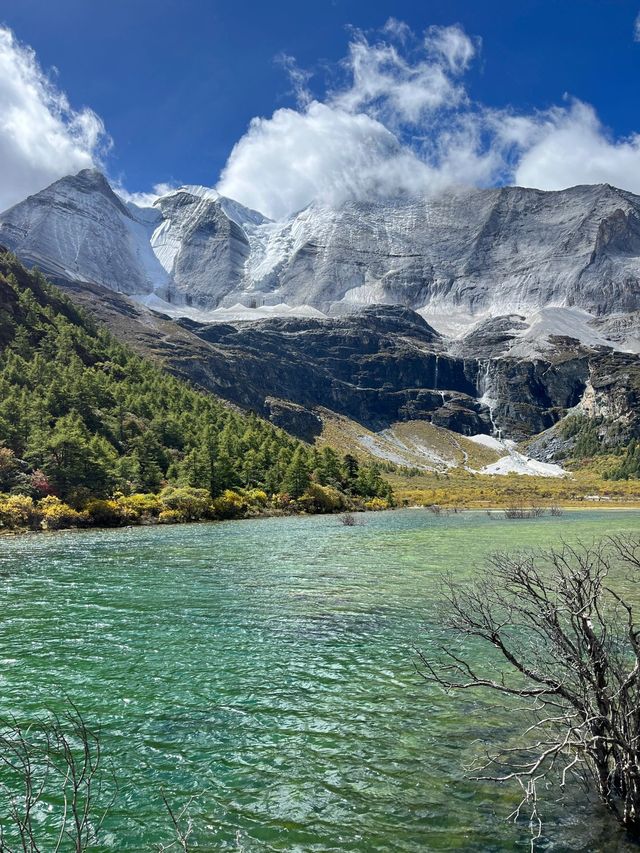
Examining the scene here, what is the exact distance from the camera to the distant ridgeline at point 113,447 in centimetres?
6431

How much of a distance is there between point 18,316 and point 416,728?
129 meters

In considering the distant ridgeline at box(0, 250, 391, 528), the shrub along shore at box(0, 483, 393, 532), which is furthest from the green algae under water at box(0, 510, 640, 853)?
the distant ridgeline at box(0, 250, 391, 528)

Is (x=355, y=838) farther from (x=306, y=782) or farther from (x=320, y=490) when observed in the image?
Answer: (x=320, y=490)

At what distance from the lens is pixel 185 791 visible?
9.64 metres

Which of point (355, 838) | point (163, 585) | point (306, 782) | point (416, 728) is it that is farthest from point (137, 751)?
point (163, 585)

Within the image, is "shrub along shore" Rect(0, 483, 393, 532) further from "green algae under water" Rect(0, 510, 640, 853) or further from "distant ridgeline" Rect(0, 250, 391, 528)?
"green algae under water" Rect(0, 510, 640, 853)

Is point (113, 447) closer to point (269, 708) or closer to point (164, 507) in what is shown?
point (164, 507)

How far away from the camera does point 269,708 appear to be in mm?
13141

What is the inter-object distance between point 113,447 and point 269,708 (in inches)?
3019

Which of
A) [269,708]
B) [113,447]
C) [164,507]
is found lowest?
[269,708]

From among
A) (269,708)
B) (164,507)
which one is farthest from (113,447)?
(269,708)

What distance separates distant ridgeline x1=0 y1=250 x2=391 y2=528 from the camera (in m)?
64.3

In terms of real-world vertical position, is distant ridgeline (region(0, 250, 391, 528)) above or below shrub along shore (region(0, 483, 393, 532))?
above

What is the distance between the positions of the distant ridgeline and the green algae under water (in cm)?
3628
